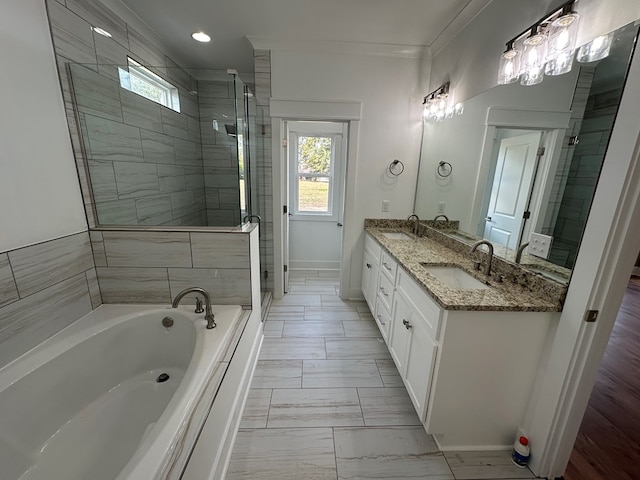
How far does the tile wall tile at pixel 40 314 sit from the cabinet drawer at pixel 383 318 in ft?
6.76

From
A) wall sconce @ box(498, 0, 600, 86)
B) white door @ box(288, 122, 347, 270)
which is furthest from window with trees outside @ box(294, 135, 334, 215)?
wall sconce @ box(498, 0, 600, 86)

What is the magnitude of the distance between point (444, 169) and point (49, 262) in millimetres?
2860

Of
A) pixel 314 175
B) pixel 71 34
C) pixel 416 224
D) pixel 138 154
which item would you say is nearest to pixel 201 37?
pixel 71 34

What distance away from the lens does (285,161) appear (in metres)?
2.75

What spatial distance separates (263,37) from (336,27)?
2.24ft

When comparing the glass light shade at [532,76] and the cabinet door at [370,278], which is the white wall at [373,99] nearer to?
the cabinet door at [370,278]

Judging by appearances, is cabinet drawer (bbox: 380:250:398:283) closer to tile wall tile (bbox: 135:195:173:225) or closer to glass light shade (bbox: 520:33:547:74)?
glass light shade (bbox: 520:33:547:74)

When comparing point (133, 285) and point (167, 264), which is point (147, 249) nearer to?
point (167, 264)

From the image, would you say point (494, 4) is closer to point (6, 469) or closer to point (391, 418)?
point (391, 418)

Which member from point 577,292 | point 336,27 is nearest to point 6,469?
point 577,292

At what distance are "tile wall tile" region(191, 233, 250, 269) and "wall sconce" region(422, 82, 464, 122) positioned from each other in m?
2.01

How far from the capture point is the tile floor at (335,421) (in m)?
1.30

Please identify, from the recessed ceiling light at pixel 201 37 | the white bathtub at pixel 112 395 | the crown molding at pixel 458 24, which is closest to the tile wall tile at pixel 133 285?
the white bathtub at pixel 112 395

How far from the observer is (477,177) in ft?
6.40
